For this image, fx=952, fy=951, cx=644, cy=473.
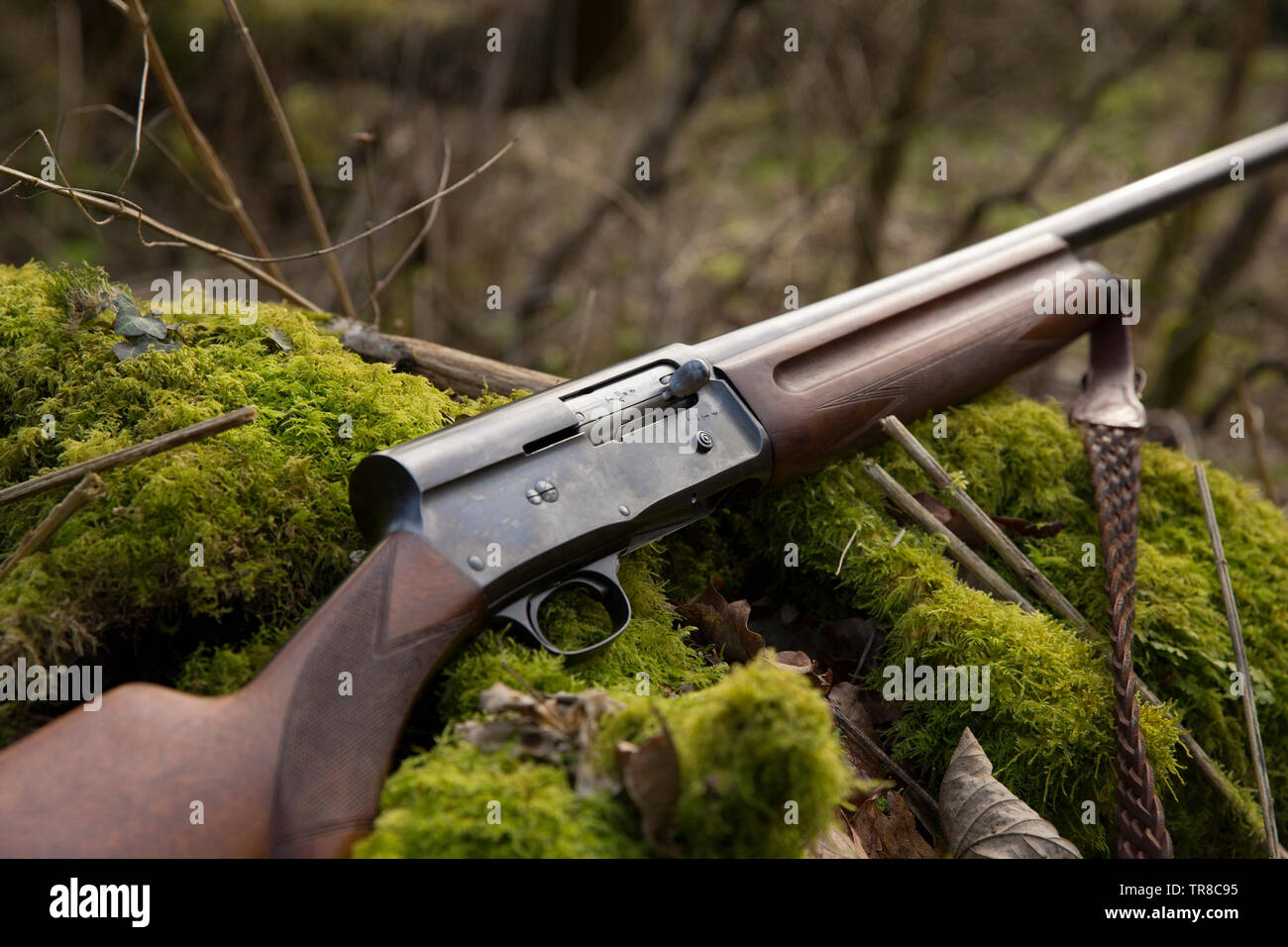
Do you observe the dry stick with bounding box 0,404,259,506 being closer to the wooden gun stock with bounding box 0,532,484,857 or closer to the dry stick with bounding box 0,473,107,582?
the dry stick with bounding box 0,473,107,582

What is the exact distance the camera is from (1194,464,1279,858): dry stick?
2789 millimetres

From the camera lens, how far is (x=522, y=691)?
220 centimetres

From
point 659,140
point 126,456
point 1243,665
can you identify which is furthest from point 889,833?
point 659,140

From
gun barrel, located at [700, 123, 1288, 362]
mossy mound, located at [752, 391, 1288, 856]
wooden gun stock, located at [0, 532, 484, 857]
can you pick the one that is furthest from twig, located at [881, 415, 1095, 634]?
wooden gun stock, located at [0, 532, 484, 857]

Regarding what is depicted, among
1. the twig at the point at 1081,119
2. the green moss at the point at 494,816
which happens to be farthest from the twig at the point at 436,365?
the twig at the point at 1081,119

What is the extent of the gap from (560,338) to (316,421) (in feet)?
13.9

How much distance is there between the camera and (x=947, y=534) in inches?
121

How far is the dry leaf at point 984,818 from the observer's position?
230 centimetres

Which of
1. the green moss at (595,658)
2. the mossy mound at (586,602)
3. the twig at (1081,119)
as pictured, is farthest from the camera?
the twig at (1081,119)

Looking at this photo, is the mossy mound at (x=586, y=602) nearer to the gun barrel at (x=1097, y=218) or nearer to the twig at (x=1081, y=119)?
the gun barrel at (x=1097, y=218)

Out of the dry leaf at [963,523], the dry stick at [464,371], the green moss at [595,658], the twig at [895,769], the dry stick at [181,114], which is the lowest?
the twig at [895,769]

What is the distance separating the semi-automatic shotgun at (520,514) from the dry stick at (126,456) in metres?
0.39
